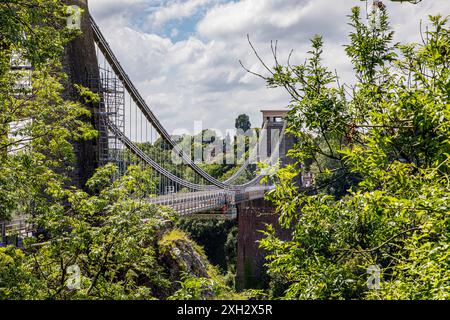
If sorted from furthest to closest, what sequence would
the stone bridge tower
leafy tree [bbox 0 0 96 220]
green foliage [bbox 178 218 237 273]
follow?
green foliage [bbox 178 218 237 273] → the stone bridge tower → leafy tree [bbox 0 0 96 220]

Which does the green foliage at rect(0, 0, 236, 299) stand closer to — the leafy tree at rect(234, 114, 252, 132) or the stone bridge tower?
the stone bridge tower

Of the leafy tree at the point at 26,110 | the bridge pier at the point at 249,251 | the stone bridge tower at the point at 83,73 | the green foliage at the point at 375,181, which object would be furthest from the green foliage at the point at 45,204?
the bridge pier at the point at 249,251

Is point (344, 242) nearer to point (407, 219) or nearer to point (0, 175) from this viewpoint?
point (407, 219)

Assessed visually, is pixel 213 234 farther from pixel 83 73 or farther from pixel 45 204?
pixel 45 204

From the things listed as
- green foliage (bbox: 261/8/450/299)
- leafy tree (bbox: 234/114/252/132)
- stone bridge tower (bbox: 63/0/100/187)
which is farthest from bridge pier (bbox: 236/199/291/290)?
leafy tree (bbox: 234/114/252/132)

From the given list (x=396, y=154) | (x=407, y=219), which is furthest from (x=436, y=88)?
(x=407, y=219)

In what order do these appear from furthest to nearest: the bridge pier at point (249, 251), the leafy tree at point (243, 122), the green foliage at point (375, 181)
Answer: the leafy tree at point (243, 122), the bridge pier at point (249, 251), the green foliage at point (375, 181)

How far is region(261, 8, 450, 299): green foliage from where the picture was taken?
225cm

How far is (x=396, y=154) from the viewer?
9.70ft

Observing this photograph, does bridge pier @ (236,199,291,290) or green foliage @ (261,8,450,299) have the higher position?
green foliage @ (261,8,450,299)

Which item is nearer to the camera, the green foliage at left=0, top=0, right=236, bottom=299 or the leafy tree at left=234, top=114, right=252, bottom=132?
the green foliage at left=0, top=0, right=236, bottom=299

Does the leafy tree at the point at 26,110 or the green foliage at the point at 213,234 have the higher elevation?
the leafy tree at the point at 26,110

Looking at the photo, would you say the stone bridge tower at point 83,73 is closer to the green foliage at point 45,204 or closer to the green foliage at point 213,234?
the green foliage at point 45,204

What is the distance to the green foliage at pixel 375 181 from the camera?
225cm
